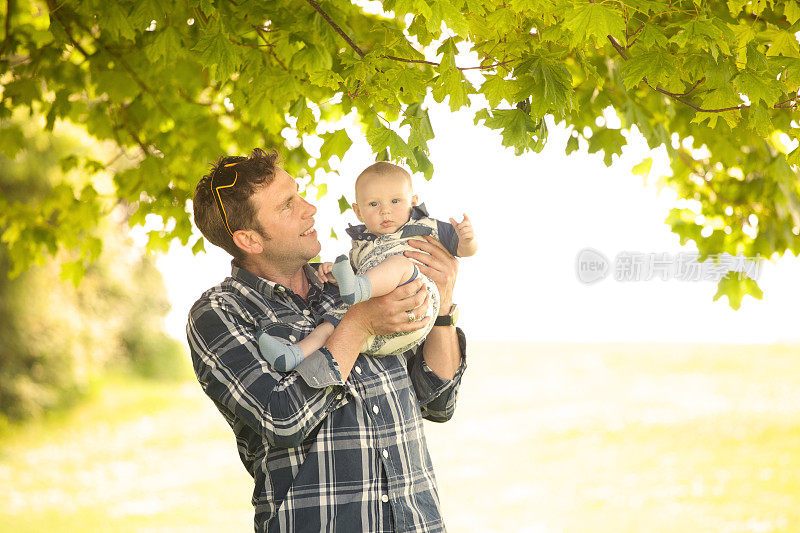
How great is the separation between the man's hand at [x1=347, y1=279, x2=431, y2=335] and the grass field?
7.29 meters

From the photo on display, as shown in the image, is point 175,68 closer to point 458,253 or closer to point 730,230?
point 458,253

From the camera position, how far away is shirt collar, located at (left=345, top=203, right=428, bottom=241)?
285cm

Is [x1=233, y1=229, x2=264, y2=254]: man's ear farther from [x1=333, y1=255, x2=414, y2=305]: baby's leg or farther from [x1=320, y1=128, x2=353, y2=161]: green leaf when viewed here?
[x1=320, y1=128, x2=353, y2=161]: green leaf

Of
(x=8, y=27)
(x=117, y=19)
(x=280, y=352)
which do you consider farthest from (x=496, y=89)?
(x=8, y=27)

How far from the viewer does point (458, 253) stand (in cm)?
280

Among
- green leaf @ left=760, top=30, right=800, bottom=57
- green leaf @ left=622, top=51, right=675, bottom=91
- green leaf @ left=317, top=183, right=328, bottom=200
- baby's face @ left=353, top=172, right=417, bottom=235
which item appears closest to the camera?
green leaf @ left=622, top=51, right=675, bottom=91

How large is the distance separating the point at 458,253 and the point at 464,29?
768 mm

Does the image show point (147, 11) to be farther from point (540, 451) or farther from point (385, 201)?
point (540, 451)

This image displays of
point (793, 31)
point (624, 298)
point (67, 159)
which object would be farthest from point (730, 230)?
point (624, 298)

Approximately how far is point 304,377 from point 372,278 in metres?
0.37

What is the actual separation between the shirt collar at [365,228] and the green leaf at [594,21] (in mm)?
785

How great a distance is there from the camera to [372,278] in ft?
7.82

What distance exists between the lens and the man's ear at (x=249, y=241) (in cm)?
250

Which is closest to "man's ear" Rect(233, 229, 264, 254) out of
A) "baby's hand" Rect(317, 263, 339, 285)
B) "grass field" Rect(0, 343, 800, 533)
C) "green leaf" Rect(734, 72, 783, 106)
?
"baby's hand" Rect(317, 263, 339, 285)
